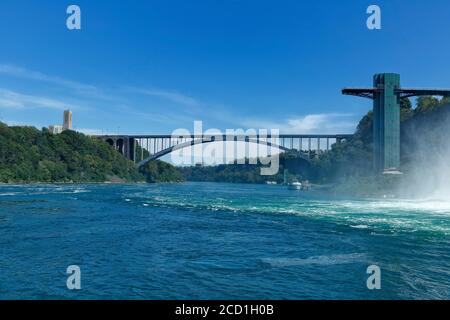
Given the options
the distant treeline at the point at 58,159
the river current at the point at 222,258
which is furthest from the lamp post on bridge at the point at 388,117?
the distant treeline at the point at 58,159

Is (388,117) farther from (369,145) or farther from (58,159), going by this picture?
(58,159)

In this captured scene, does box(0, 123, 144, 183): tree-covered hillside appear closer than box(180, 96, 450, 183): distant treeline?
No

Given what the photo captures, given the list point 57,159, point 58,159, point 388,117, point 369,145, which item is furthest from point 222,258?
point 58,159

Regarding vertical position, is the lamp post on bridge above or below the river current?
above

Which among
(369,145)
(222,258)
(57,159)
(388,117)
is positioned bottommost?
(222,258)

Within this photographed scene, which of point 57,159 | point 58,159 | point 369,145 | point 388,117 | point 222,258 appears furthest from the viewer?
point 58,159

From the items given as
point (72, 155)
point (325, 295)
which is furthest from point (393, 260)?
point (72, 155)

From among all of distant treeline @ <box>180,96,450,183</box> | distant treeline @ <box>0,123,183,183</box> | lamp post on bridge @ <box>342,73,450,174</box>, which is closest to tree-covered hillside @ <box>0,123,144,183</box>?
distant treeline @ <box>0,123,183,183</box>

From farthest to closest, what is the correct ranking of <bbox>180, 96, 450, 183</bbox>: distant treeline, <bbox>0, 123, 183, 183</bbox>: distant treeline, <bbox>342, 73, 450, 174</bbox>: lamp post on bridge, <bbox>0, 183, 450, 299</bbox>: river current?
<bbox>0, 123, 183, 183</bbox>: distant treeline, <bbox>180, 96, 450, 183</bbox>: distant treeline, <bbox>342, 73, 450, 174</bbox>: lamp post on bridge, <bbox>0, 183, 450, 299</bbox>: river current

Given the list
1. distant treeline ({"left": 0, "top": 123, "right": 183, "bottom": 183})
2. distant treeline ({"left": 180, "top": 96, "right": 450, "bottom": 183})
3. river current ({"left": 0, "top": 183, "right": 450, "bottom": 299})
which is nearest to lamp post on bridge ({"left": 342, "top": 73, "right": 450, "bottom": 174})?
distant treeline ({"left": 180, "top": 96, "right": 450, "bottom": 183})

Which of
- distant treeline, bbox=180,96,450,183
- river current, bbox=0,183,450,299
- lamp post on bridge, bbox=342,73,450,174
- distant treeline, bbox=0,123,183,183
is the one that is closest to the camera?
river current, bbox=0,183,450,299

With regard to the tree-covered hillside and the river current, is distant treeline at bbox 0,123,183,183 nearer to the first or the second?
the tree-covered hillside

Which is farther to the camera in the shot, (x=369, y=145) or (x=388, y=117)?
(x=369, y=145)

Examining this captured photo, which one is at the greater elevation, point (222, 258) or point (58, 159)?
point (58, 159)
